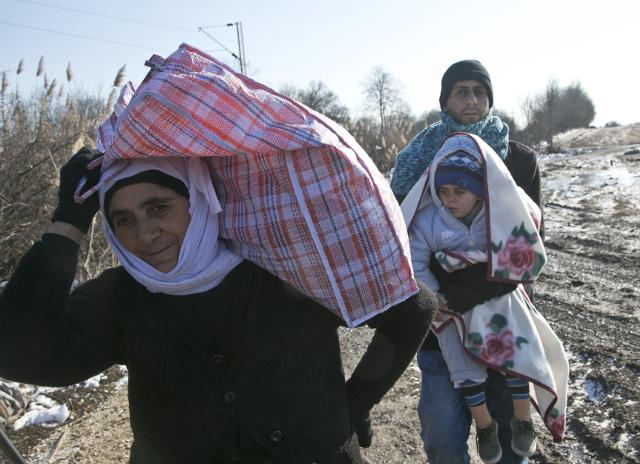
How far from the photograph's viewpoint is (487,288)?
Answer: 2.20 meters

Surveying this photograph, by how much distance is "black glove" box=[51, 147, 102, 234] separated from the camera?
4.61 ft

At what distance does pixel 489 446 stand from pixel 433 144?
1.48 metres

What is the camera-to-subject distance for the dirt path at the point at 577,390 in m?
3.02

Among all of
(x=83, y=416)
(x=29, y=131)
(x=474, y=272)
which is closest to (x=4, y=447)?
(x=474, y=272)

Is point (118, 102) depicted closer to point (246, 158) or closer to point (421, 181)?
point (246, 158)

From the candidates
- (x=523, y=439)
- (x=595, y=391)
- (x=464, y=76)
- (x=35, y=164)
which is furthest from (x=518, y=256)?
(x=35, y=164)

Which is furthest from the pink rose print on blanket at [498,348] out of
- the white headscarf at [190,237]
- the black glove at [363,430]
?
the white headscarf at [190,237]

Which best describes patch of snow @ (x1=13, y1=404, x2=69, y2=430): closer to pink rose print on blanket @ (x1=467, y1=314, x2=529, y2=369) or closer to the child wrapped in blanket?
the child wrapped in blanket

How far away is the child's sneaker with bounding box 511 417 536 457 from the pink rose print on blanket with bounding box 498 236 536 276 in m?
0.67

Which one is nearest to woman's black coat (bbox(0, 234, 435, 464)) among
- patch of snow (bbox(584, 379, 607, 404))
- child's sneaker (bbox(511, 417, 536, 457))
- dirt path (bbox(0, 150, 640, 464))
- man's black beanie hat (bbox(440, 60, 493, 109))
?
child's sneaker (bbox(511, 417, 536, 457))

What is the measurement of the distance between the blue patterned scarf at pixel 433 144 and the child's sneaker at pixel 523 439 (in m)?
1.23

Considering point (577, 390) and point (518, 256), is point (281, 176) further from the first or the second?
point (577, 390)

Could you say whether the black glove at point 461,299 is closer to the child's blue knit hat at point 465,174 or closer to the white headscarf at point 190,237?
the child's blue knit hat at point 465,174

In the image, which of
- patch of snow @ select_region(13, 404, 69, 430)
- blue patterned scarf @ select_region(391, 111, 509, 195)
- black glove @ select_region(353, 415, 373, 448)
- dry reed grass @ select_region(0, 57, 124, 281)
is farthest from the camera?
dry reed grass @ select_region(0, 57, 124, 281)
